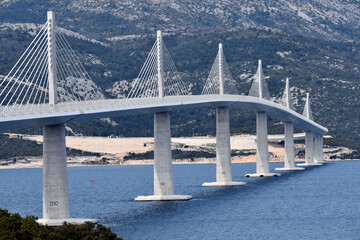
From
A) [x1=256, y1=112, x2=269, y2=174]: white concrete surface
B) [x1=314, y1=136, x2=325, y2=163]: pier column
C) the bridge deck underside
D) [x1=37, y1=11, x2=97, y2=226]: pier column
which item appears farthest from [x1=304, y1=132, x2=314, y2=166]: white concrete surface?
[x1=37, y1=11, x2=97, y2=226]: pier column

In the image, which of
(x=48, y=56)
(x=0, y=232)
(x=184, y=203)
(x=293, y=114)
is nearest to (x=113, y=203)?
(x=184, y=203)

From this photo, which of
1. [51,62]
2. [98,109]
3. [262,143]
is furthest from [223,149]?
[51,62]

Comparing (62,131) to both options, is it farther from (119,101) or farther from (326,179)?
(326,179)

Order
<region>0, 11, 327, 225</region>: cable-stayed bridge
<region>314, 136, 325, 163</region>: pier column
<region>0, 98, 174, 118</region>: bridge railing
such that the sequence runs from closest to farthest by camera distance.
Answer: <region>0, 98, 174, 118</region>: bridge railing < <region>0, 11, 327, 225</region>: cable-stayed bridge < <region>314, 136, 325, 163</region>: pier column

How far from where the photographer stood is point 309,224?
6888 centimetres

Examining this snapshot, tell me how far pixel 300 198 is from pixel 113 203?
20.1 metres

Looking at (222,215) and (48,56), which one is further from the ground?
(48,56)

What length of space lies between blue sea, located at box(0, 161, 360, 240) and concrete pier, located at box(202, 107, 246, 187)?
2737mm

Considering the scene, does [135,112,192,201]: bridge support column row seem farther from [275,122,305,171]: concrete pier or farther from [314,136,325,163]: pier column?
[314,136,325,163]: pier column

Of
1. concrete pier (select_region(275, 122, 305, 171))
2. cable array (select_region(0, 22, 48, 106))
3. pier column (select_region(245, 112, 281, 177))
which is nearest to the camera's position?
cable array (select_region(0, 22, 48, 106))

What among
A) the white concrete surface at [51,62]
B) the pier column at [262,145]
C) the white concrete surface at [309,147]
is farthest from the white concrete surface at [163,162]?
the white concrete surface at [309,147]

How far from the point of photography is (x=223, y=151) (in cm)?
10644

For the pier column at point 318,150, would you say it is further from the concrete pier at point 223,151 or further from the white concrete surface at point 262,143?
the concrete pier at point 223,151

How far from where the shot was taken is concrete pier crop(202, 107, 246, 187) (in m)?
106
